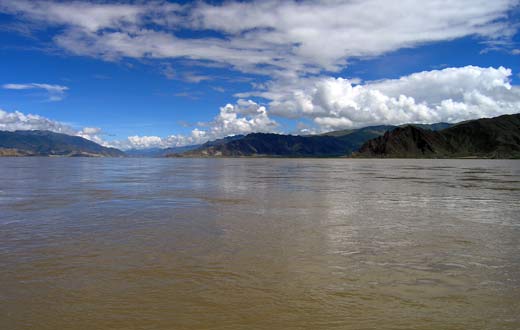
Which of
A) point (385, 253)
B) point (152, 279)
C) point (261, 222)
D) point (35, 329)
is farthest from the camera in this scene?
point (261, 222)

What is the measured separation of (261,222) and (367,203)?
13.0m

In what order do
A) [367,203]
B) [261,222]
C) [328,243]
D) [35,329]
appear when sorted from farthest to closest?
1. [367,203]
2. [261,222]
3. [328,243]
4. [35,329]

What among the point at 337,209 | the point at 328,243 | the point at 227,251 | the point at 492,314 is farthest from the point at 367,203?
the point at 492,314

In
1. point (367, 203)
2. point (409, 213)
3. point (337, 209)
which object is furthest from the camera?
point (367, 203)

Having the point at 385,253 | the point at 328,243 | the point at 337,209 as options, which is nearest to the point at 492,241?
the point at 385,253

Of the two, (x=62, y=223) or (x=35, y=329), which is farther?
(x=62, y=223)

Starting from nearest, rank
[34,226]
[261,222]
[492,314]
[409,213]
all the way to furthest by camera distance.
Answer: [492,314] → [34,226] → [261,222] → [409,213]

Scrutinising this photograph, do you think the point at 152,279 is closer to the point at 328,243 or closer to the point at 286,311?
the point at 286,311

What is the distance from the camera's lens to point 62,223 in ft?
72.4

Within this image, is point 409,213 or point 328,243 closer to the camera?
point 328,243

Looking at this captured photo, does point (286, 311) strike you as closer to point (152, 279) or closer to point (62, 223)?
point (152, 279)

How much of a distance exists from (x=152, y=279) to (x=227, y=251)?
169 inches

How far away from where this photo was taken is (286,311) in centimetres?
984

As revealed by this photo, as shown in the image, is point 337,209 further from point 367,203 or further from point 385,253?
point 385,253
